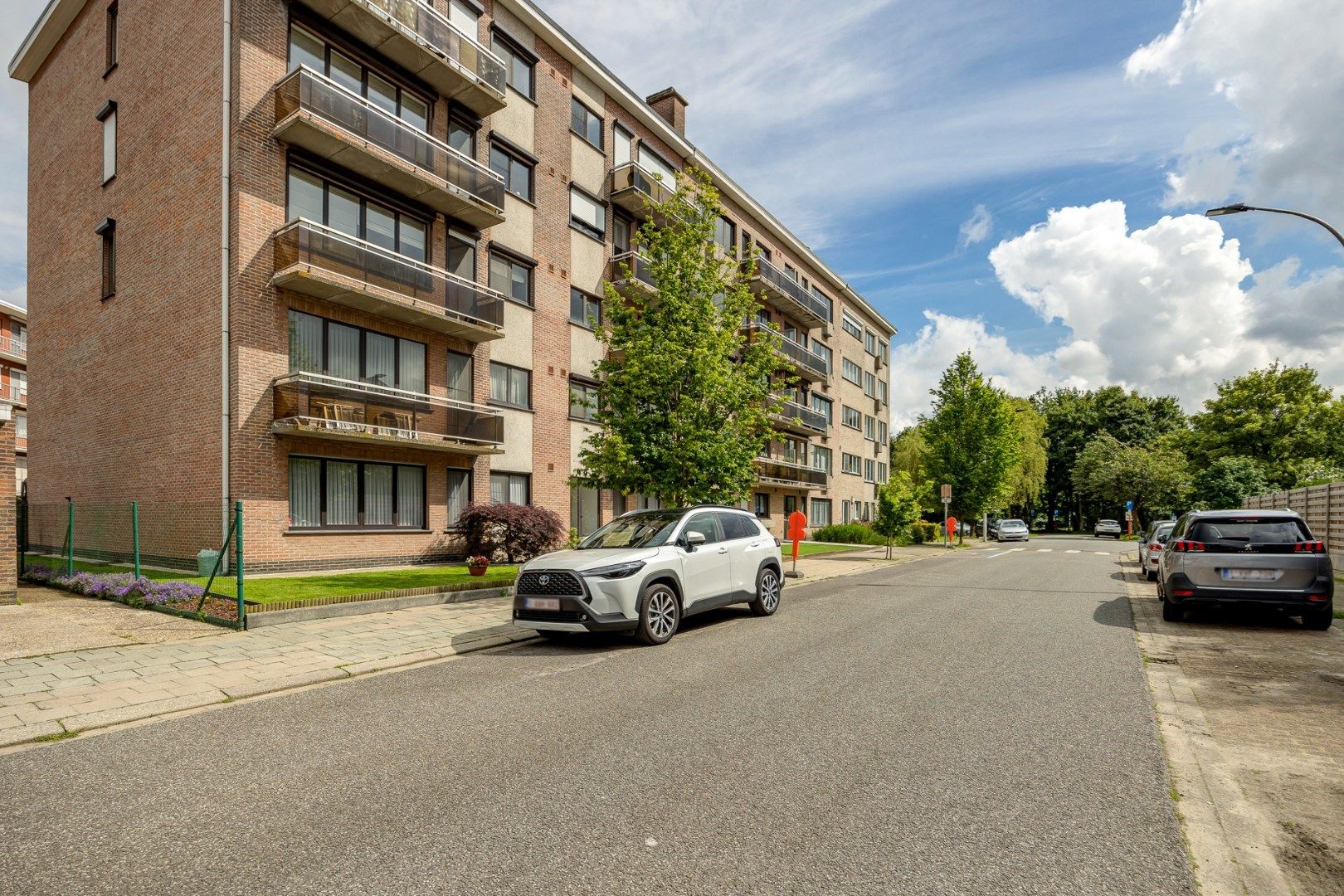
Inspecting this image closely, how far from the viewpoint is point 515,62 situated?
22.1 metres

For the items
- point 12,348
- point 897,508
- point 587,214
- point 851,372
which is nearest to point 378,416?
point 587,214

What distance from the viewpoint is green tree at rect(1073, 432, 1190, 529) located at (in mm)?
62450

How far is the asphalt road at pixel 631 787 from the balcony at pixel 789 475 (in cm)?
2663

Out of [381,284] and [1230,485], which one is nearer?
[381,284]

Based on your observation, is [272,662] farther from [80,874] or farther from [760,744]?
[760,744]

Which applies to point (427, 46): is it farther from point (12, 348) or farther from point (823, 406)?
point (12, 348)

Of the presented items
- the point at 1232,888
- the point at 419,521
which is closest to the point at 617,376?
the point at 419,521

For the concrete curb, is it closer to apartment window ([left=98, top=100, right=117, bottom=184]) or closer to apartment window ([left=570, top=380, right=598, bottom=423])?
apartment window ([left=570, top=380, right=598, bottom=423])

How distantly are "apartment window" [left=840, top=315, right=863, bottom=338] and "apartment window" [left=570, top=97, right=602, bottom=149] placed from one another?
2502 cm

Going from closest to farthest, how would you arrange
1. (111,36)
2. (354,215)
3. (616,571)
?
(616,571) < (354,215) < (111,36)

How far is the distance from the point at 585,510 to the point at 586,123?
12.5 meters

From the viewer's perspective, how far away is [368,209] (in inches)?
693

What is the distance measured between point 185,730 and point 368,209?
1454 centimetres

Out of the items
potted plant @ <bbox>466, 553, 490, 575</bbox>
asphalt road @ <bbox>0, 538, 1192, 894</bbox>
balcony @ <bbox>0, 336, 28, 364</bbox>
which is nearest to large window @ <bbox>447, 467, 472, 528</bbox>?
potted plant @ <bbox>466, 553, 490, 575</bbox>
